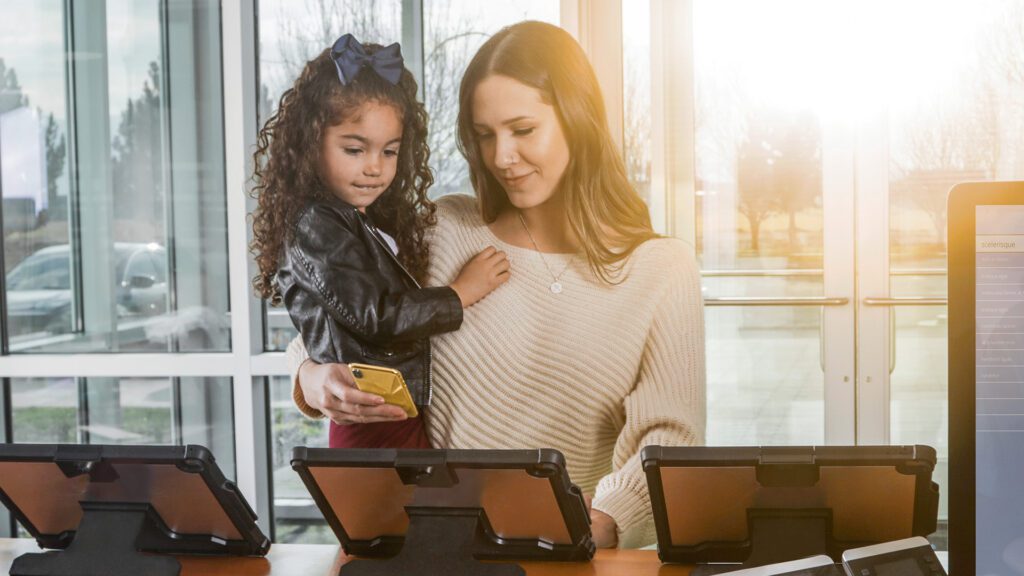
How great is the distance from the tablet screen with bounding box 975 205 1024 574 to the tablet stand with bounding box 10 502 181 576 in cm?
89

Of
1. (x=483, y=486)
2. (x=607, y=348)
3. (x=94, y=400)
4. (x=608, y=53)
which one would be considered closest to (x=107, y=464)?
(x=483, y=486)

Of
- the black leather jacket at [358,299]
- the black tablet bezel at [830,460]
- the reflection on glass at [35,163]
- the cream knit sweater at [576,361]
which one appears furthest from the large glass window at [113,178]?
the black tablet bezel at [830,460]

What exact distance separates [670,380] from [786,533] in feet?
2.09

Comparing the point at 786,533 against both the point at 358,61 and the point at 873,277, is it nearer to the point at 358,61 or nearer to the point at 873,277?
the point at 358,61

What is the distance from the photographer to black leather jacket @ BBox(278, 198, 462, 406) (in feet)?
5.42

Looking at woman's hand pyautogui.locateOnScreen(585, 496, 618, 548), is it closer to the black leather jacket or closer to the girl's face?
the black leather jacket

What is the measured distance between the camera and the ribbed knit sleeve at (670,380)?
64.1 inches

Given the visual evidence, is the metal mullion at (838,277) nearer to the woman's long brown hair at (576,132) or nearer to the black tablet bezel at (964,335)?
the woman's long brown hair at (576,132)

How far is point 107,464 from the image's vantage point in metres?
1.10

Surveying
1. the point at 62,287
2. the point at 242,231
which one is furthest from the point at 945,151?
the point at 62,287

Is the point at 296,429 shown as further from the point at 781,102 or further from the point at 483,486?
the point at 483,486

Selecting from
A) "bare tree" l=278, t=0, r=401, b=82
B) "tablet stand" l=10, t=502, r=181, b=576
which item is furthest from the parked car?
"tablet stand" l=10, t=502, r=181, b=576

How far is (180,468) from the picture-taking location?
1.09 meters

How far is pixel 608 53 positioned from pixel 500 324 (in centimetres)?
176
